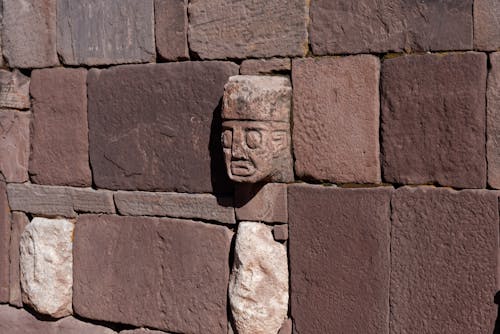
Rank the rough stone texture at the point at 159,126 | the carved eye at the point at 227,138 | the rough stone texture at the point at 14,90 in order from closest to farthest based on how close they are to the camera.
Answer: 1. the carved eye at the point at 227,138
2. the rough stone texture at the point at 159,126
3. the rough stone texture at the point at 14,90

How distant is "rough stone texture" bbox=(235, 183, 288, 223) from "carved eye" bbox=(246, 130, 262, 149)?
358 mm

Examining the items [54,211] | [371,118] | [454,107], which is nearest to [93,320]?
[54,211]

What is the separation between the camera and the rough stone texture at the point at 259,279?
13.6 ft

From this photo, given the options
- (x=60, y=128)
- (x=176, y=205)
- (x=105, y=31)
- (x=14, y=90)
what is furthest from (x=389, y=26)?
(x=14, y=90)

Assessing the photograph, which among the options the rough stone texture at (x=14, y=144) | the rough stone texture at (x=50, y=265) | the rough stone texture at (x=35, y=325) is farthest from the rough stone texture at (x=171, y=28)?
the rough stone texture at (x=35, y=325)

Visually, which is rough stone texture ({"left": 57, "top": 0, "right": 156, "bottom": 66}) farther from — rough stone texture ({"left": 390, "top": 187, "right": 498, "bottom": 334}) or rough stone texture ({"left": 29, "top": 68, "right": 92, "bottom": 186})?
rough stone texture ({"left": 390, "top": 187, "right": 498, "bottom": 334})

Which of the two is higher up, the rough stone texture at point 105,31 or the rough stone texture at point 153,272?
the rough stone texture at point 105,31

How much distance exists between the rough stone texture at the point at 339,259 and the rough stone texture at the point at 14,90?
2236mm

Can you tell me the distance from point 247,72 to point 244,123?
17.2 inches

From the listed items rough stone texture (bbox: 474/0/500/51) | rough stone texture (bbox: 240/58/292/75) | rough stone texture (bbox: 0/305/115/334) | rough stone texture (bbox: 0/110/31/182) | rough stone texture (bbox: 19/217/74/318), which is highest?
rough stone texture (bbox: 474/0/500/51)

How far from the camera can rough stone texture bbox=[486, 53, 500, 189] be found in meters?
3.52

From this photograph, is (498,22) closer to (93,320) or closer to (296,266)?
(296,266)

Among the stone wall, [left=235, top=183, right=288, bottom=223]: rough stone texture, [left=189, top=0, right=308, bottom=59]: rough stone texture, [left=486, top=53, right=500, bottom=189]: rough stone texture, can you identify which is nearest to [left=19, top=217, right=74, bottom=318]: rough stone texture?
the stone wall

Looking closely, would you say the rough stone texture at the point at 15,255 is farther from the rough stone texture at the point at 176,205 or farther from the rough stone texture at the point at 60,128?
the rough stone texture at the point at 176,205
